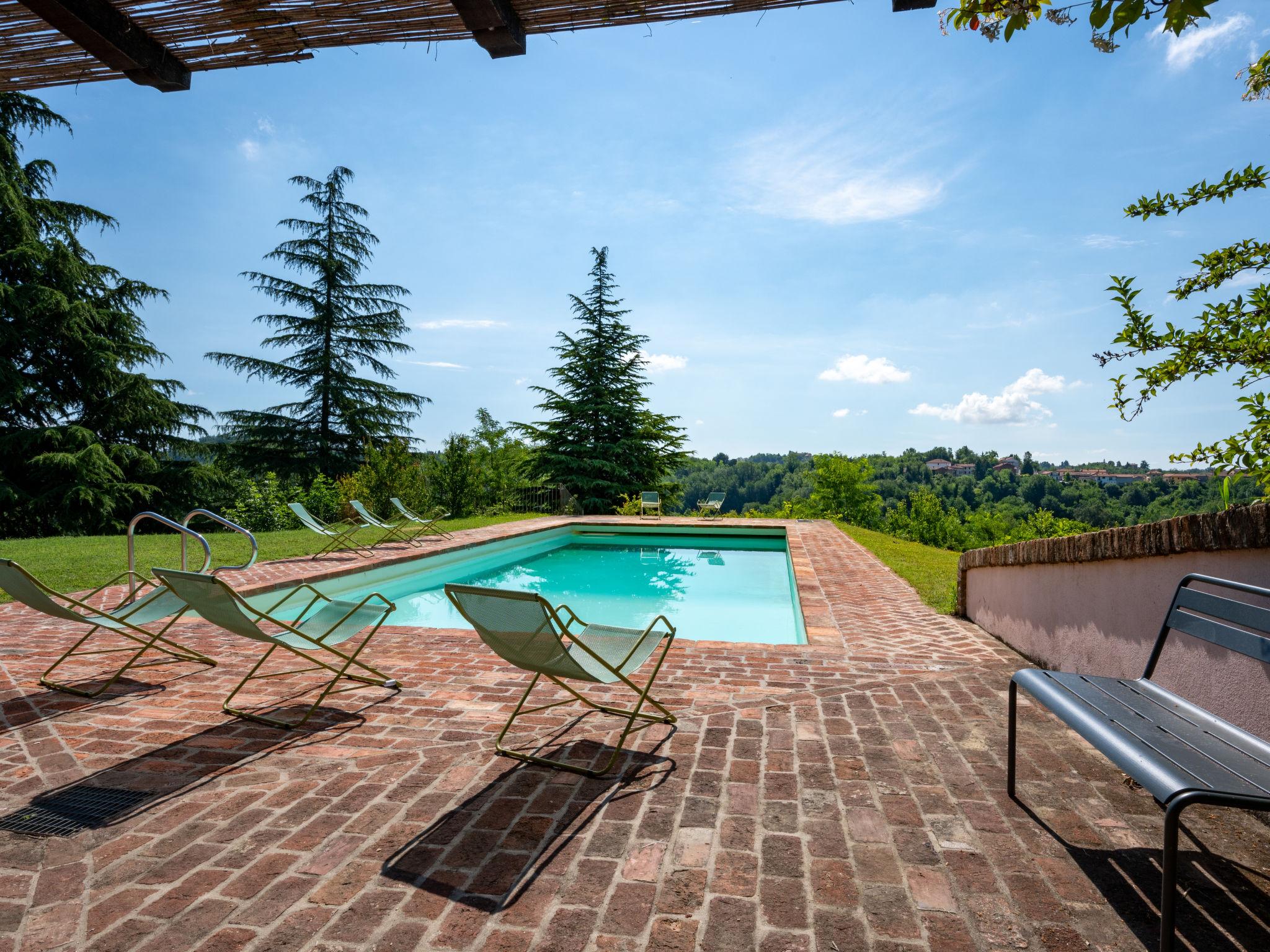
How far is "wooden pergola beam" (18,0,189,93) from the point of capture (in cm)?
190

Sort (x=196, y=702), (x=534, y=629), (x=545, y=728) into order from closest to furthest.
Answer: (x=534, y=629) → (x=545, y=728) → (x=196, y=702)

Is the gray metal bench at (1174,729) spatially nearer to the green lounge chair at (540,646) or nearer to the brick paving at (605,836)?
the brick paving at (605,836)

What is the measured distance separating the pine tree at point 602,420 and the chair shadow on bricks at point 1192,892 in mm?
19578

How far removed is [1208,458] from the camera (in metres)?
2.64

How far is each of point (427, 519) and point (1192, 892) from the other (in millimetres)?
15347

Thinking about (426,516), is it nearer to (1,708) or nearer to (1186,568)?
(1,708)

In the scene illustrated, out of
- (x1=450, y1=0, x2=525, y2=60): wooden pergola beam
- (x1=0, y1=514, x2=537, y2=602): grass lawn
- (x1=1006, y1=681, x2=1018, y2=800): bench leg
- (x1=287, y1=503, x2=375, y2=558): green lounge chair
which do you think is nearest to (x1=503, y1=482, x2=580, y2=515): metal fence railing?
(x1=0, y1=514, x2=537, y2=602): grass lawn

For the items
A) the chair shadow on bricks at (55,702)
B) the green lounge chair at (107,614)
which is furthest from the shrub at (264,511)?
the chair shadow on bricks at (55,702)

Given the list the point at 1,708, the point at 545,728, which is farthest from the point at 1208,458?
the point at 1,708

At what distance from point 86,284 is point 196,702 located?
18.3 metres

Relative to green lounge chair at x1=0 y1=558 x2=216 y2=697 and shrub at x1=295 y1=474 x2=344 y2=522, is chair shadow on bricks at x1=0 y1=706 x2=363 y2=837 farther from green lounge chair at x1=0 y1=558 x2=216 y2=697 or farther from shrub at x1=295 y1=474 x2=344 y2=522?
shrub at x1=295 y1=474 x2=344 y2=522

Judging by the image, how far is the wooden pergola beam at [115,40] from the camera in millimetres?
1901

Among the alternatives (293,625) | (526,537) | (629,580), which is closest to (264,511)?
(526,537)

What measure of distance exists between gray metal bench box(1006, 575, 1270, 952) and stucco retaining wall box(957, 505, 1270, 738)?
27 centimetres
